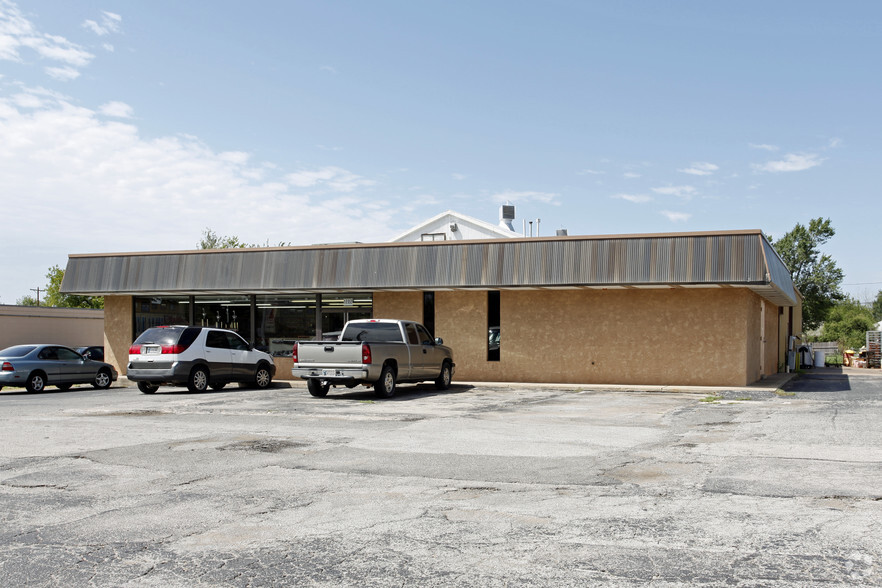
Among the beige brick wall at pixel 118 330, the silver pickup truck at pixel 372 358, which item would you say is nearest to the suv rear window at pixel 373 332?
the silver pickup truck at pixel 372 358

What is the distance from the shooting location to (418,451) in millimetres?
10336

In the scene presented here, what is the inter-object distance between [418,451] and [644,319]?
15.1 meters

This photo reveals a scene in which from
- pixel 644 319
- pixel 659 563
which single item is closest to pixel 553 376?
pixel 644 319

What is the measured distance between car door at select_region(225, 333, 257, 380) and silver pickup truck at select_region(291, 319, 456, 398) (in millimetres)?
3189

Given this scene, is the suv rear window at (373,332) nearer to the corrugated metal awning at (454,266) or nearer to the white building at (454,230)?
the corrugated metal awning at (454,266)

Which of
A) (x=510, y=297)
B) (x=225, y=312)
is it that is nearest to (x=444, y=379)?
(x=510, y=297)

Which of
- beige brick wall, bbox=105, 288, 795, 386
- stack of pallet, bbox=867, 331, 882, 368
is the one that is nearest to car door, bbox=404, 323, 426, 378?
beige brick wall, bbox=105, 288, 795, 386

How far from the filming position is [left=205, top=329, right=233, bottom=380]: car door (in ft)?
70.3

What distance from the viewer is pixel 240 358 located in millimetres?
22656

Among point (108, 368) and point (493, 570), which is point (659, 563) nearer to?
point (493, 570)

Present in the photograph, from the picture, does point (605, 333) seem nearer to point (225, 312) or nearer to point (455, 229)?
point (225, 312)

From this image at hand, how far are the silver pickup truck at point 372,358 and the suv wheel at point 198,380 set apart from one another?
2903 mm

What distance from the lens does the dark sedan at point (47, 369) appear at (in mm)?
22266

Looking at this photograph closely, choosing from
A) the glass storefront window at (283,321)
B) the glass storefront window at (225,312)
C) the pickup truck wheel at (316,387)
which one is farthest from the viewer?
the glass storefront window at (225,312)
